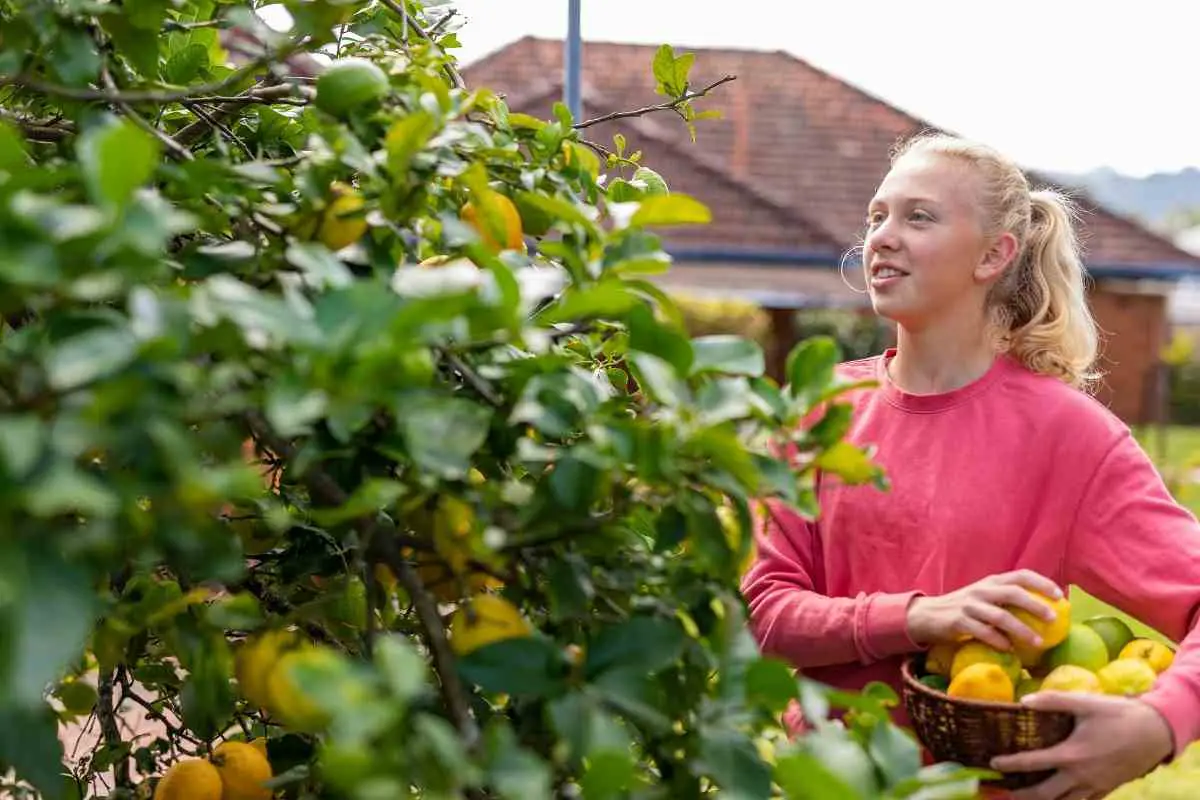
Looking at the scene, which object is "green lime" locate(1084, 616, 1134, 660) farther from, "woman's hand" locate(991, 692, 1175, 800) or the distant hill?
the distant hill

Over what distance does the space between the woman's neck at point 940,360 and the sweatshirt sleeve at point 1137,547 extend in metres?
0.24

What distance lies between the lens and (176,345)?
0.91m

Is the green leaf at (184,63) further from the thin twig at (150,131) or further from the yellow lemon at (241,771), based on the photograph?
the yellow lemon at (241,771)

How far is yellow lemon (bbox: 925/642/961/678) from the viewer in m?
1.93

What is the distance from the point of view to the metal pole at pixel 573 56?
2.59m

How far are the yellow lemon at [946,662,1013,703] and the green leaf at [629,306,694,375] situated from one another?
0.81 meters

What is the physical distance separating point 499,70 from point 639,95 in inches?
70.6

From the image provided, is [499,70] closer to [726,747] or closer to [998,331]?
[998,331]

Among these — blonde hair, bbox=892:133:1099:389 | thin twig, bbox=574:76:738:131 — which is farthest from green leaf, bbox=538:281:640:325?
blonde hair, bbox=892:133:1099:389

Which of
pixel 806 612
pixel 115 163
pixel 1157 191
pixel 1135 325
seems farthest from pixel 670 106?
pixel 1157 191

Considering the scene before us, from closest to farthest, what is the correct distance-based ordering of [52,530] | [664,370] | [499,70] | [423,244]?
[52,530] < [664,370] < [423,244] < [499,70]

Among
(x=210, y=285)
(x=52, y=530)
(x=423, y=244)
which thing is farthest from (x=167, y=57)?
(x=52, y=530)

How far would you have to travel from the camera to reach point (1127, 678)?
6.06 ft

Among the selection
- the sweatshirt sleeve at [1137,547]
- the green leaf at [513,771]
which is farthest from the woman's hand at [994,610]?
the green leaf at [513,771]
